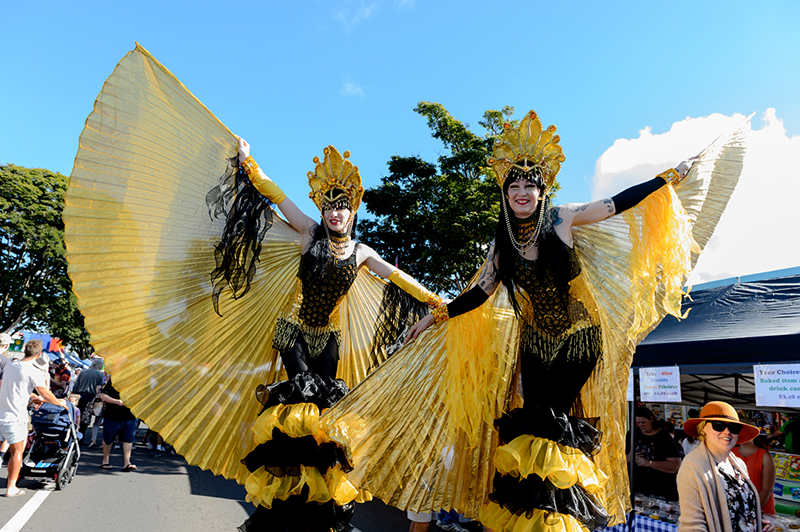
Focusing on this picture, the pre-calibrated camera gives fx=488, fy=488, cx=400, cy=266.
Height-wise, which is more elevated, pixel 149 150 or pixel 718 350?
pixel 149 150

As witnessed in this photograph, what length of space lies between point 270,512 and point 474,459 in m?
1.01

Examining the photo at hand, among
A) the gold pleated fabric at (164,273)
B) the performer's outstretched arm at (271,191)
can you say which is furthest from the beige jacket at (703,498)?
the performer's outstretched arm at (271,191)

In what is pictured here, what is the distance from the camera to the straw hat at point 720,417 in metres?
2.94

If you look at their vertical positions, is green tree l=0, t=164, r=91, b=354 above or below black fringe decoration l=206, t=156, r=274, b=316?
above

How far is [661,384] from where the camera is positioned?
4613 mm

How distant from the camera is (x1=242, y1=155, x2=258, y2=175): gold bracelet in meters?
2.81

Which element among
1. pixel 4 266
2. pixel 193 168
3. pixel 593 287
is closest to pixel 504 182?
pixel 593 287

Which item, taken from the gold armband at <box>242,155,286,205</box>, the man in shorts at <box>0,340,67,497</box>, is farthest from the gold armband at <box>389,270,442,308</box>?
the man in shorts at <box>0,340,67,497</box>

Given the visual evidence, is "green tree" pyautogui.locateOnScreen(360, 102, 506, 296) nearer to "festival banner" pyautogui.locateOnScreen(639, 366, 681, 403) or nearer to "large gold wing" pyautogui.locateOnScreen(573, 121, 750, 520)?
"festival banner" pyautogui.locateOnScreen(639, 366, 681, 403)

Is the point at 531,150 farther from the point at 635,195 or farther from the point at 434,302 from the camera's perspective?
the point at 434,302

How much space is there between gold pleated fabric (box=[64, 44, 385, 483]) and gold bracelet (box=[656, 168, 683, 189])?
211 cm

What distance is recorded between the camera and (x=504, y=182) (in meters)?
2.33

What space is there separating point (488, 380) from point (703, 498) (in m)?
1.52

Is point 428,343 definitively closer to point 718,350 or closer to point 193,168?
point 193,168
